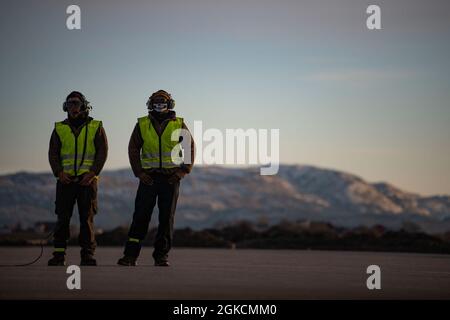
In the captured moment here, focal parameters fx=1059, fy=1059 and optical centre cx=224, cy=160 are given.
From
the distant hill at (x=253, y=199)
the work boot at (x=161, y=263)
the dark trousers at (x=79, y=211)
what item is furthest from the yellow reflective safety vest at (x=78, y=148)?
the distant hill at (x=253, y=199)

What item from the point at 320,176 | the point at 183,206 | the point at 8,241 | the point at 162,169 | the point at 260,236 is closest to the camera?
the point at 162,169

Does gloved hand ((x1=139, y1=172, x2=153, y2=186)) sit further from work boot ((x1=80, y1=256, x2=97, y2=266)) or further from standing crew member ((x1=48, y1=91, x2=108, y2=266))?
work boot ((x1=80, y1=256, x2=97, y2=266))

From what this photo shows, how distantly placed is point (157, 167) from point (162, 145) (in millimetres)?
315

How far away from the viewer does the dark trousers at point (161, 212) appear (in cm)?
1479

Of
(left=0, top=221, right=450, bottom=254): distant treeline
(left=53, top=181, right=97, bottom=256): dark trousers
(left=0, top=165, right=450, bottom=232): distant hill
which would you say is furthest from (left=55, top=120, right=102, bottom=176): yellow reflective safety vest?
(left=0, top=165, right=450, bottom=232): distant hill

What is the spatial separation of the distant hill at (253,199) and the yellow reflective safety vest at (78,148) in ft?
289

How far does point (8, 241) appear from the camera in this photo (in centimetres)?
2459

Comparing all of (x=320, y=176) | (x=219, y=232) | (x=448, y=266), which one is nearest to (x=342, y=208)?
(x=320, y=176)

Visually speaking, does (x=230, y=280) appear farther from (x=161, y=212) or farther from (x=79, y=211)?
(x=79, y=211)

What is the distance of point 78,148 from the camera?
14.9 metres

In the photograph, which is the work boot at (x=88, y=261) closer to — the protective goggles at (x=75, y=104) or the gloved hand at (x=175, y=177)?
the gloved hand at (x=175, y=177)
